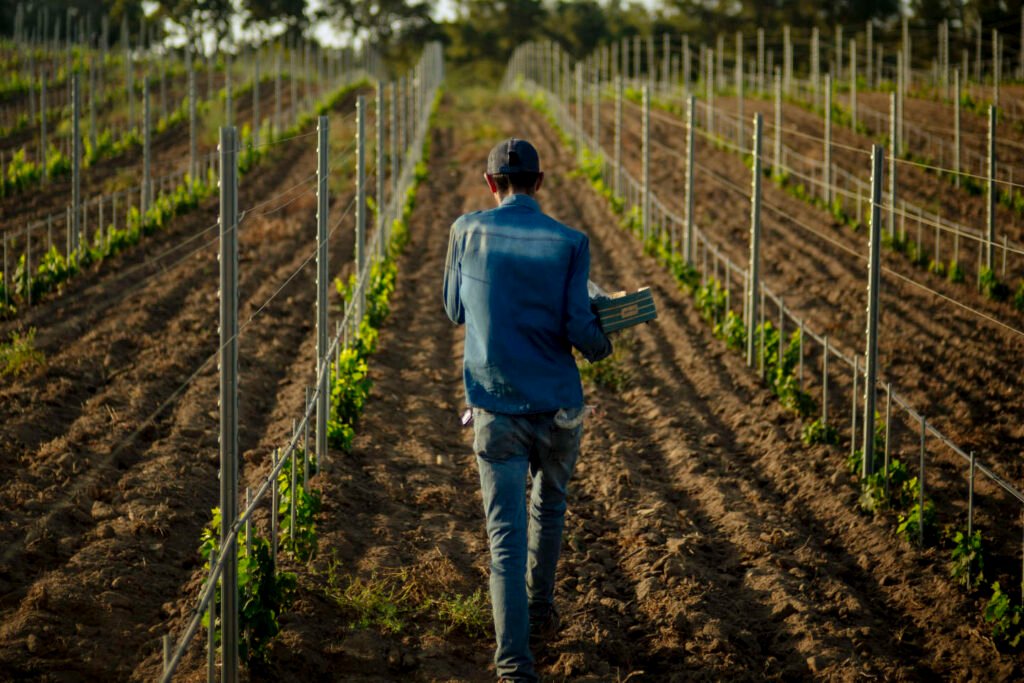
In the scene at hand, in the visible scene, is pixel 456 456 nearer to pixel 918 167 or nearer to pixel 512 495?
pixel 512 495

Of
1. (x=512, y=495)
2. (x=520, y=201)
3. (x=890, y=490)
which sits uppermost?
(x=520, y=201)

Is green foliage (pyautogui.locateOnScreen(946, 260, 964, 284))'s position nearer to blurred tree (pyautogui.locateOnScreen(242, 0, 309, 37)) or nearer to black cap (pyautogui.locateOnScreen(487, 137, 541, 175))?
black cap (pyautogui.locateOnScreen(487, 137, 541, 175))

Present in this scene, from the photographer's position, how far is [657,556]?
248 inches

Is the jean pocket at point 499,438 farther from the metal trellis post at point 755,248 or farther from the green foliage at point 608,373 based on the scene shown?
the metal trellis post at point 755,248

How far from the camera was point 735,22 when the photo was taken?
2149 inches

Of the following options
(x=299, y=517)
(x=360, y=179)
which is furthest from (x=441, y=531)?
(x=360, y=179)

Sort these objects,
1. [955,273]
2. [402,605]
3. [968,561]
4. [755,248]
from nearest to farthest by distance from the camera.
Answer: [402,605]
[968,561]
[755,248]
[955,273]

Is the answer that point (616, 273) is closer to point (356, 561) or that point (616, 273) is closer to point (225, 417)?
point (356, 561)

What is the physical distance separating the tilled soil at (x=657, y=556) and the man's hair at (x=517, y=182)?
1875 mm

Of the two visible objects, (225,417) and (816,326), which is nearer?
(225,417)

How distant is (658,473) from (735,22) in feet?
163

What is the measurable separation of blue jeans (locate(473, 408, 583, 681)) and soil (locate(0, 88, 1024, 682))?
441mm

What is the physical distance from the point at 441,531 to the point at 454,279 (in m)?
2.16

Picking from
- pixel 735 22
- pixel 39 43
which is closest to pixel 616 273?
pixel 39 43
